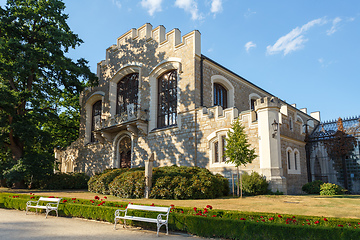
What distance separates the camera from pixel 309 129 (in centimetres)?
2133

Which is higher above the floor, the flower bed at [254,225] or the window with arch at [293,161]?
the window with arch at [293,161]

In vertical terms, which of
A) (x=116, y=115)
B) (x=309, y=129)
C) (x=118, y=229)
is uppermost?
(x=116, y=115)

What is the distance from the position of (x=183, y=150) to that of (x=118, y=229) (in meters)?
11.4

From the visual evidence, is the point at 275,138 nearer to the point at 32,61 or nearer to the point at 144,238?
the point at 144,238

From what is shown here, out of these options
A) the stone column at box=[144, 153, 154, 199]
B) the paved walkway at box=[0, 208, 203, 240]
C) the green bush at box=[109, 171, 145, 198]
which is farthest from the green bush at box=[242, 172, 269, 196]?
the paved walkway at box=[0, 208, 203, 240]

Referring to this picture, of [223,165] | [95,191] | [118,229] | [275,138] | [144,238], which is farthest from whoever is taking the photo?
[95,191]

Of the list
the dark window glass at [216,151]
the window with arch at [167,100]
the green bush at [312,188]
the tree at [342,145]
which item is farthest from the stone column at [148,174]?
the tree at [342,145]

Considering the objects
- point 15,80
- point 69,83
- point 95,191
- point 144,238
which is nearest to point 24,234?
point 144,238

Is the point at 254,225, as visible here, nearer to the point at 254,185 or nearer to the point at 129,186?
the point at 254,185

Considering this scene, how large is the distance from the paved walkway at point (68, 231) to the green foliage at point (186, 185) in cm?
481

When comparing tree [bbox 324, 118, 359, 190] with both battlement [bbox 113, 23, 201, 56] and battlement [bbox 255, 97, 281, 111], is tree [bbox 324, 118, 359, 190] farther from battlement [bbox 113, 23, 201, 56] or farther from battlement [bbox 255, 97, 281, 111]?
battlement [bbox 113, 23, 201, 56]

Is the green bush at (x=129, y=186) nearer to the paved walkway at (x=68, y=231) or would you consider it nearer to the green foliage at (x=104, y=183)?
the green foliage at (x=104, y=183)

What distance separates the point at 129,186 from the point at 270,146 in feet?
26.1

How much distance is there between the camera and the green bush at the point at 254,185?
46.6 ft
